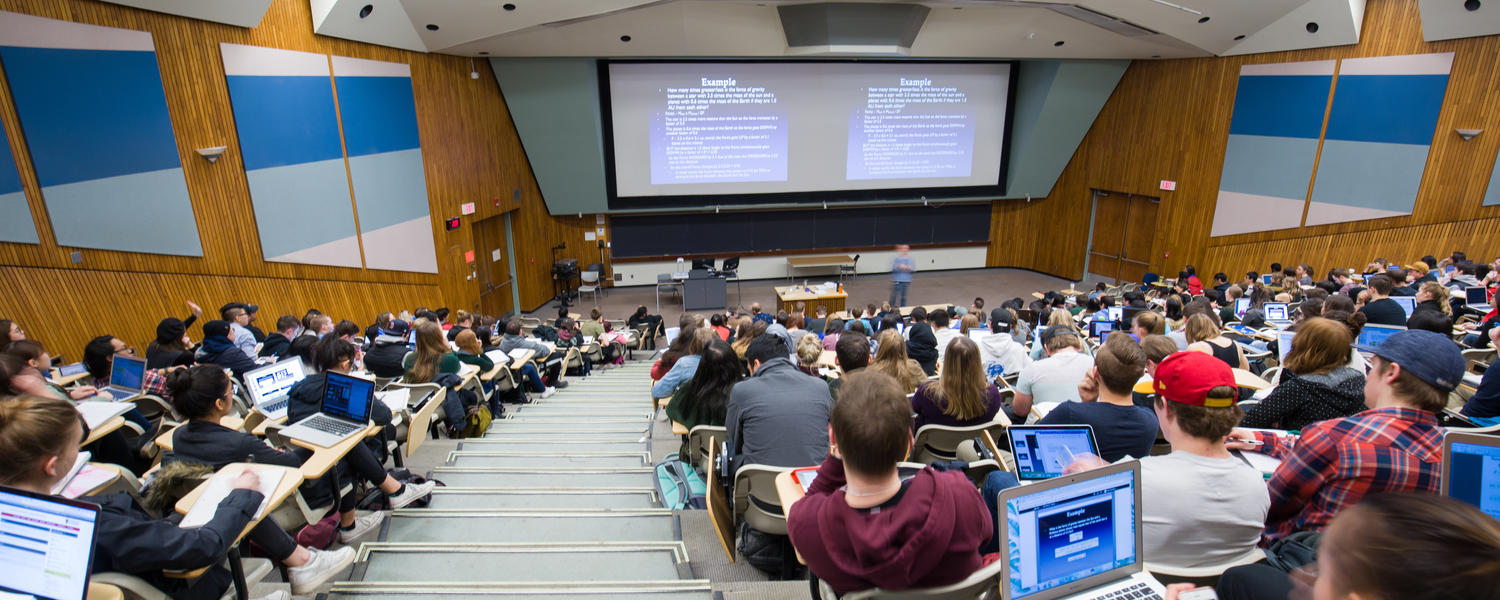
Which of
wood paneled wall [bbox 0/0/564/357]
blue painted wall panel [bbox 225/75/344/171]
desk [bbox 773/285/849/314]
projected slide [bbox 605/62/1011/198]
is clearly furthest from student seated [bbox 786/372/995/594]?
projected slide [bbox 605/62/1011/198]

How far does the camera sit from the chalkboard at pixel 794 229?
1397 centimetres

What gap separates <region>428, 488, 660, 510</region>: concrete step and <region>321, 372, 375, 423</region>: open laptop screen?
643 mm

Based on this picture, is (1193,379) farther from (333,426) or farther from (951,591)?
(333,426)

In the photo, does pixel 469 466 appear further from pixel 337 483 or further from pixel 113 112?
pixel 113 112

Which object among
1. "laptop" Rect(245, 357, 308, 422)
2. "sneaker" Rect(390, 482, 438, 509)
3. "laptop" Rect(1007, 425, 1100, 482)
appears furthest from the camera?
"laptop" Rect(245, 357, 308, 422)

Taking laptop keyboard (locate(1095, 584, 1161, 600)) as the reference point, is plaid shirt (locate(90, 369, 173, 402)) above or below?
below

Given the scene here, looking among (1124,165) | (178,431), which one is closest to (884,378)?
(178,431)

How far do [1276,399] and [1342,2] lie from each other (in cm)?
1006

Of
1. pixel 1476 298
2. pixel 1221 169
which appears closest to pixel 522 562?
pixel 1476 298

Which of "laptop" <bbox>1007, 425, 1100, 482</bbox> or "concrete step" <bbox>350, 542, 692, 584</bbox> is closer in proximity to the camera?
"laptop" <bbox>1007, 425, 1100, 482</bbox>

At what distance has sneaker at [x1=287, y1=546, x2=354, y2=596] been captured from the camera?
9.32 feet

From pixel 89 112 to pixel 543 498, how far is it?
5927 mm

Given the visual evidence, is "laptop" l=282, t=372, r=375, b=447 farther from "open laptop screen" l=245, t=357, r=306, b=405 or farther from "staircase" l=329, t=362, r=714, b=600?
"open laptop screen" l=245, t=357, r=306, b=405

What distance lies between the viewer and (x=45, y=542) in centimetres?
197
